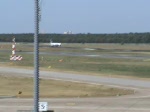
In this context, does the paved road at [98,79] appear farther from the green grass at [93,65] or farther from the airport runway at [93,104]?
the green grass at [93,65]

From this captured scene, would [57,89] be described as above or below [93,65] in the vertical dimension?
above

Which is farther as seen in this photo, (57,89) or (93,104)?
(57,89)

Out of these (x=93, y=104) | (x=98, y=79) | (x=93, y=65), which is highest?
(x=93, y=104)

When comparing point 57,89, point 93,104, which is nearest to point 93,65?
point 57,89

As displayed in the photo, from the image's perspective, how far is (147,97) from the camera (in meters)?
27.1

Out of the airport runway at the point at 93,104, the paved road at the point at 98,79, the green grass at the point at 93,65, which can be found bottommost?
the green grass at the point at 93,65

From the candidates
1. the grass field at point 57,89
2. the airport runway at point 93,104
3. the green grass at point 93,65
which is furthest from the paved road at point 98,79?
the green grass at point 93,65

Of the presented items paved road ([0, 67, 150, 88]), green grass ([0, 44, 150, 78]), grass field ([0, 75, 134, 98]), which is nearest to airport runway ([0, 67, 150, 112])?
grass field ([0, 75, 134, 98])

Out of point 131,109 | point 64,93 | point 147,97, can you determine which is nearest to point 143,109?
point 131,109

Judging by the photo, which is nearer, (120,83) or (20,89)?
(20,89)

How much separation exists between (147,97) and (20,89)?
887cm

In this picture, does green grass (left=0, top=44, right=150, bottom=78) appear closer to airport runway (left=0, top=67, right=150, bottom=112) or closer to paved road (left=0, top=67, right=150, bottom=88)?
paved road (left=0, top=67, right=150, bottom=88)

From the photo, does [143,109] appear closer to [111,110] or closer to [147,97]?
[111,110]

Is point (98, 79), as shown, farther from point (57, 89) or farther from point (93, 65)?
point (93, 65)
